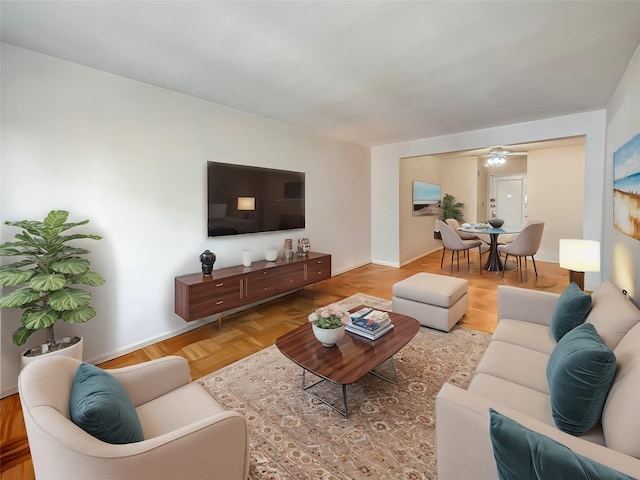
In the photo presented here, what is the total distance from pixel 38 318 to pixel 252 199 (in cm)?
228

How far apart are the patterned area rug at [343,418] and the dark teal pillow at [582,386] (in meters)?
0.69

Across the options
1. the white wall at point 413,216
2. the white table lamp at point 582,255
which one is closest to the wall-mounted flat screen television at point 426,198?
the white wall at point 413,216

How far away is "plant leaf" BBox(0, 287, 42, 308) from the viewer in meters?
1.83

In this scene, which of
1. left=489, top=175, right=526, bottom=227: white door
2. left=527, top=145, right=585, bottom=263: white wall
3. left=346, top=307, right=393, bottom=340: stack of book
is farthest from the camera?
left=489, top=175, right=526, bottom=227: white door

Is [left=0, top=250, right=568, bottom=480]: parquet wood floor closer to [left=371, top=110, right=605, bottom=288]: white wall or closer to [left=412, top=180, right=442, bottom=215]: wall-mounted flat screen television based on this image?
[left=371, top=110, right=605, bottom=288]: white wall

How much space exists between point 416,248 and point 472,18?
214 inches

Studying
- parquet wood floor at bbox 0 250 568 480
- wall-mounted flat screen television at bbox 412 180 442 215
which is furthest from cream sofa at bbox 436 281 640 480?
wall-mounted flat screen television at bbox 412 180 442 215

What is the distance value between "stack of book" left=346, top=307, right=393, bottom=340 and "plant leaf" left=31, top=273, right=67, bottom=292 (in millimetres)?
2002

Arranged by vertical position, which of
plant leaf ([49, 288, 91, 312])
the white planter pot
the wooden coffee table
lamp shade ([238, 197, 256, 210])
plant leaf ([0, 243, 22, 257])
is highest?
lamp shade ([238, 197, 256, 210])

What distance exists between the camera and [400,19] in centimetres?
186

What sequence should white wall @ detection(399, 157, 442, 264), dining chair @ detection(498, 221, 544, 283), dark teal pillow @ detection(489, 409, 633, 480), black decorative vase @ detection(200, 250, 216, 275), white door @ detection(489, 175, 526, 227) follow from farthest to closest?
1. white door @ detection(489, 175, 526, 227)
2. white wall @ detection(399, 157, 442, 264)
3. dining chair @ detection(498, 221, 544, 283)
4. black decorative vase @ detection(200, 250, 216, 275)
5. dark teal pillow @ detection(489, 409, 633, 480)

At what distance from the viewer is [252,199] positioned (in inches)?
145

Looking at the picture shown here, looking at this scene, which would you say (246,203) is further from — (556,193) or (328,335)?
(556,193)

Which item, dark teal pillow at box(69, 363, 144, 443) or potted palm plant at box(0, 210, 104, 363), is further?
potted palm plant at box(0, 210, 104, 363)
